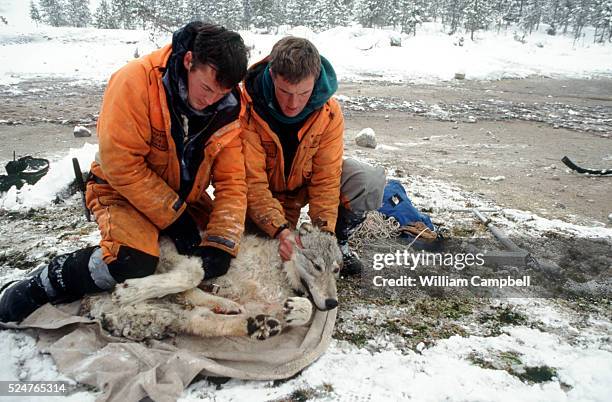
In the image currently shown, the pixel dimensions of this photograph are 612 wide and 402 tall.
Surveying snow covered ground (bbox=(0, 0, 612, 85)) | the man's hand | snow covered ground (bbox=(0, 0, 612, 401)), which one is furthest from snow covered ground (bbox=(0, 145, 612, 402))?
snow covered ground (bbox=(0, 0, 612, 85))

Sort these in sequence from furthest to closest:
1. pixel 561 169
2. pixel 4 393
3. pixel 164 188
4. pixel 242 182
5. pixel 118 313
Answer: pixel 561 169 < pixel 242 182 < pixel 164 188 < pixel 118 313 < pixel 4 393

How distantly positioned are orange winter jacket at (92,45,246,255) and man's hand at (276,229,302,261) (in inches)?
16.6

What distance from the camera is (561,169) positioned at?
820 cm

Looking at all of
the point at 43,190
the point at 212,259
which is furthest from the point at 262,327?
the point at 43,190

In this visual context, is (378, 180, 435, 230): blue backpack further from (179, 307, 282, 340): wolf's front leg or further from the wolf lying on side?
(179, 307, 282, 340): wolf's front leg

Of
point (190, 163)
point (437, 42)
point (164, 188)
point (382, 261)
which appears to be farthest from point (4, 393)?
point (437, 42)

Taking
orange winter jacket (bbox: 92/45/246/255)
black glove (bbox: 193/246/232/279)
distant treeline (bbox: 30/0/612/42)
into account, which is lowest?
black glove (bbox: 193/246/232/279)

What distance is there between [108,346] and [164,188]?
124 cm

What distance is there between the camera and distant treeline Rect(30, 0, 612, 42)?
6006 centimetres

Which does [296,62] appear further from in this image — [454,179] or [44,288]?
[454,179]

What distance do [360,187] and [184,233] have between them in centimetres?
181

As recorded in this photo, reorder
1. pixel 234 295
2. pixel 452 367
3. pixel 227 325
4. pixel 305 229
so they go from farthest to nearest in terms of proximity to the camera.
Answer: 1. pixel 305 229
2. pixel 234 295
3. pixel 227 325
4. pixel 452 367

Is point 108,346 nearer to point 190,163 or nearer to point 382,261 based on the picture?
point 190,163

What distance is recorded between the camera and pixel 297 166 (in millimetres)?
3875
